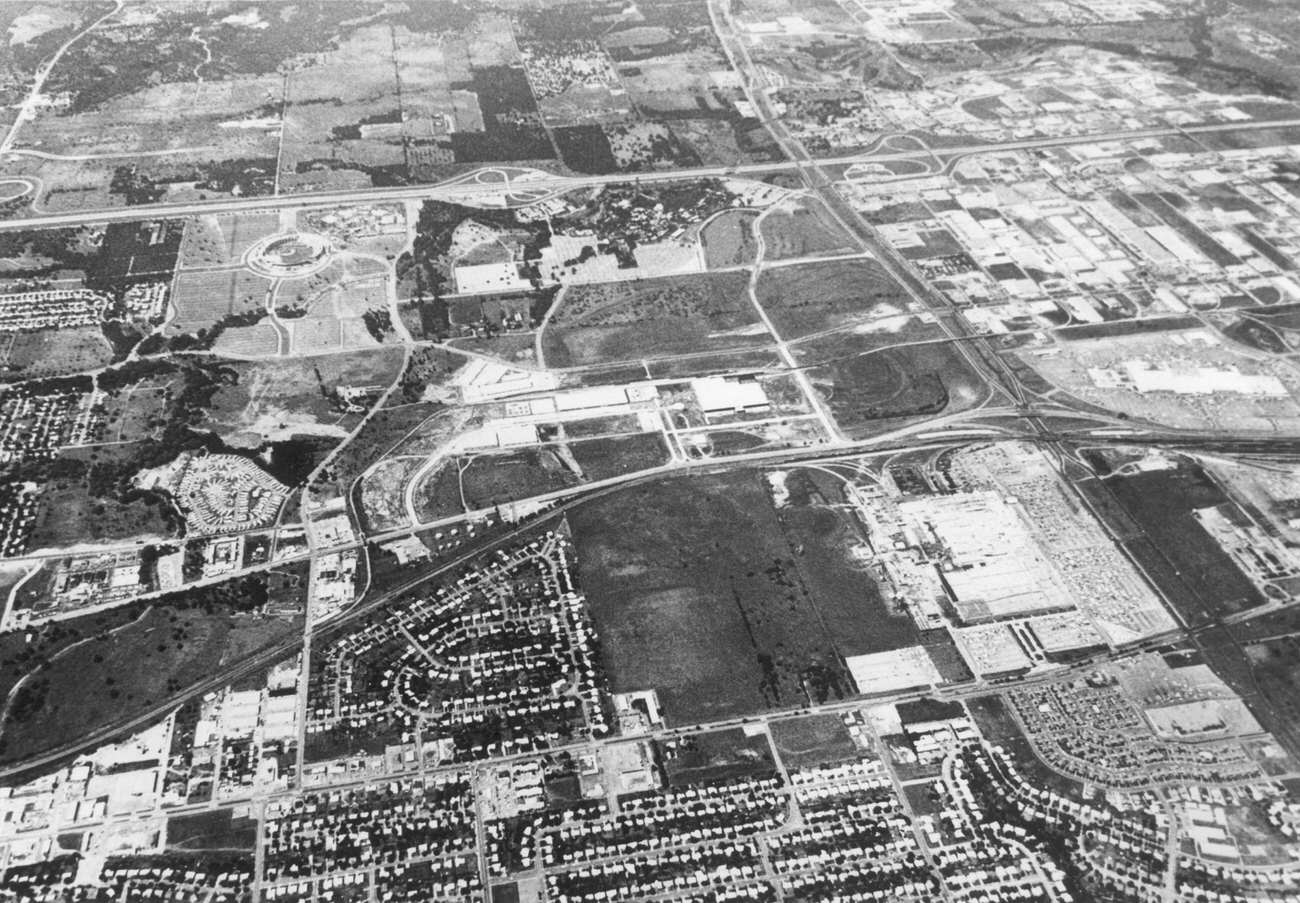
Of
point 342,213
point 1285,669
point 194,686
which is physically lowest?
point 1285,669

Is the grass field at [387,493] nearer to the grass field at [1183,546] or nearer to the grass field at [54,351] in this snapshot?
the grass field at [54,351]

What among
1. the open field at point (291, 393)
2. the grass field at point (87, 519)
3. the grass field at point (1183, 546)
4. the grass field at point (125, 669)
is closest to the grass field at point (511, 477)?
the open field at point (291, 393)

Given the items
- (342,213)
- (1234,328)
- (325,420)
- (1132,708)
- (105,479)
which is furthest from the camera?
(342,213)

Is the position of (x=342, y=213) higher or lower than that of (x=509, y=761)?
higher

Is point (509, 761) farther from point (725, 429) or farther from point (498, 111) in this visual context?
point (498, 111)

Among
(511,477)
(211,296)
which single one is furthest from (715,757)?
(211,296)

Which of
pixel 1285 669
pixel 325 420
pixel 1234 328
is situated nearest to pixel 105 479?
pixel 325 420
